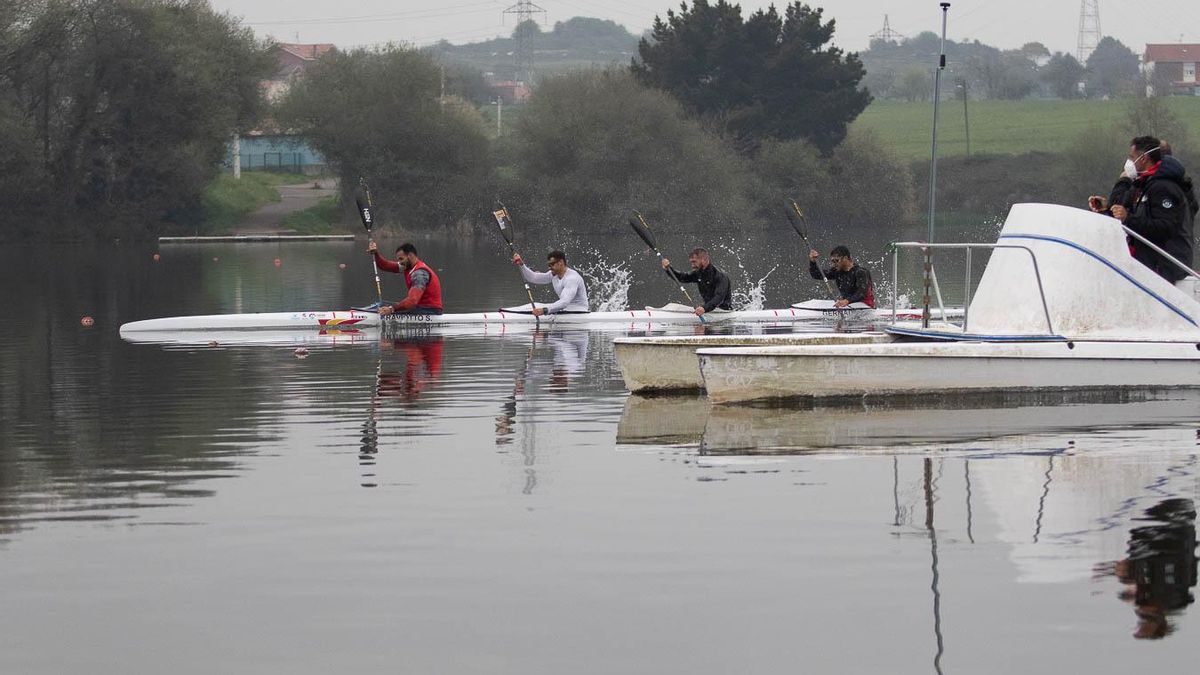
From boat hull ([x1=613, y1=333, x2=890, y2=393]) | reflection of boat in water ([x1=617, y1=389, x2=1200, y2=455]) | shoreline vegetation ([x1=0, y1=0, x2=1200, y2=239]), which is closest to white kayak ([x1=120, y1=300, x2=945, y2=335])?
boat hull ([x1=613, y1=333, x2=890, y2=393])

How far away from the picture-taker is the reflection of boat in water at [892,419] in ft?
49.0

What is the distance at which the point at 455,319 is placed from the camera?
26062 millimetres

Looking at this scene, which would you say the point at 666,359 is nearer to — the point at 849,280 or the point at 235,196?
the point at 849,280

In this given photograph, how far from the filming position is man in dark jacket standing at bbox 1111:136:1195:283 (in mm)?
17484

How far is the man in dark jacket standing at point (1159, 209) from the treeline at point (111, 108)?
56.5 meters

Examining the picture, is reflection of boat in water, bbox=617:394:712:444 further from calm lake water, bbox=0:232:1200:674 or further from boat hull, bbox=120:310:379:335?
boat hull, bbox=120:310:379:335

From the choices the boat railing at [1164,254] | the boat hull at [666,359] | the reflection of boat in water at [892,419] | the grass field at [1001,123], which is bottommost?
the reflection of boat in water at [892,419]

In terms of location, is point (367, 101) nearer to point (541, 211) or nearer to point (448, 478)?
point (541, 211)

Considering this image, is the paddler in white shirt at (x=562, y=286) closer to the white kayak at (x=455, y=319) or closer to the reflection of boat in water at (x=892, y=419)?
Answer: the white kayak at (x=455, y=319)

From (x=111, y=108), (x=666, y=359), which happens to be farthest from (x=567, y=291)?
(x=111, y=108)

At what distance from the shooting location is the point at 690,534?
11.1 metres

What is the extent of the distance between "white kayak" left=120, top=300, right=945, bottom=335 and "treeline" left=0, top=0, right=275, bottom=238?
45432mm

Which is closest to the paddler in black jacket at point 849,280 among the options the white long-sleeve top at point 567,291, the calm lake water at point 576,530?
the white long-sleeve top at point 567,291

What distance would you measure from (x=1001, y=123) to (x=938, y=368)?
113946 millimetres
